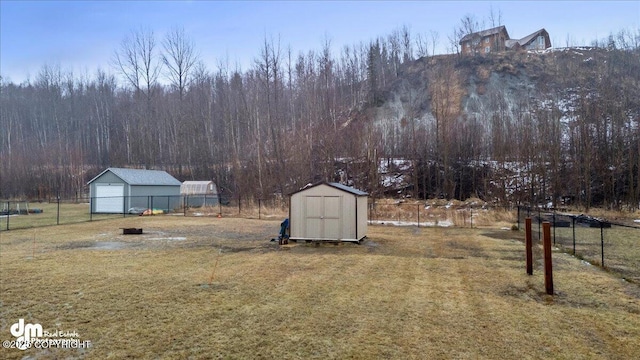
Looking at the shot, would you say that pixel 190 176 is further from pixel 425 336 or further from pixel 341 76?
pixel 425 336

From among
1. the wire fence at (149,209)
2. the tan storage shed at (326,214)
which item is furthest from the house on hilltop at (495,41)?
the tan storage shed at (326,214)

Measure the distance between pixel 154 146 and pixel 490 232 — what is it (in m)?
46.3

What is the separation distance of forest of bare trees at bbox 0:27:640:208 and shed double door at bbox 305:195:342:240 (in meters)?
18.5

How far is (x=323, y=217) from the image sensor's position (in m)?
14.5

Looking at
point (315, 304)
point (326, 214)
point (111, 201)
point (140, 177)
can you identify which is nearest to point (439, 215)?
point (326, 214)

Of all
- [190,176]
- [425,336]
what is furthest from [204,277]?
[190,176]

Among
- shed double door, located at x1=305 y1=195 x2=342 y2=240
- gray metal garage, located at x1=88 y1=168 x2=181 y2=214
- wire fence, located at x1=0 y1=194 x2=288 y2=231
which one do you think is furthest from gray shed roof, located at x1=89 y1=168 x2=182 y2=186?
shed double door, located at x1=305 y1=195 x2=342 y2=240

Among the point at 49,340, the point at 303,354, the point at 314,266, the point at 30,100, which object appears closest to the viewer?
the point at 303,354

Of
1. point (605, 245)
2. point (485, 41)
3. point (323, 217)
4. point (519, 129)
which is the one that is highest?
point (485, 41)

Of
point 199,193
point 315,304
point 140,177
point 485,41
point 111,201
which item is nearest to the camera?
point 315,304

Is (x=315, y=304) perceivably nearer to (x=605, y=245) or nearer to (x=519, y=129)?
(x=605, y=245)

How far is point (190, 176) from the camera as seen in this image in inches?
1839

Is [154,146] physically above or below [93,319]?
above

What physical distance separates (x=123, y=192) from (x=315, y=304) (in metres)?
26.8
